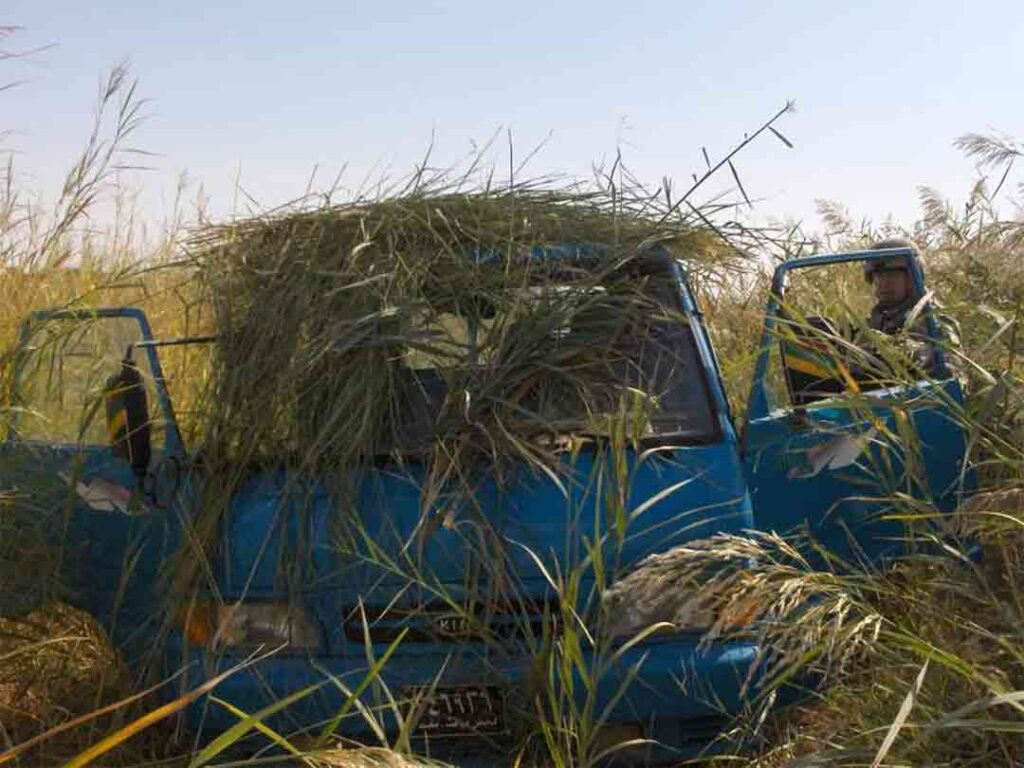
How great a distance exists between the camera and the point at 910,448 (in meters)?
3.78

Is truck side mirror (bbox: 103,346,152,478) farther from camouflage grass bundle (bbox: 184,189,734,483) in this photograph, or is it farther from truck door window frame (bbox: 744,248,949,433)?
truck door window frame (bbox: 744,248,949,433)

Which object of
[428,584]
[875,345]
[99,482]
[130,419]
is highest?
[875,345]

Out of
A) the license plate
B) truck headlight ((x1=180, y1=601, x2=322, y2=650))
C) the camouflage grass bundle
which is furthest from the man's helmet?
truck headlight ((x1=180, y1=601, x2=322, y2=650))

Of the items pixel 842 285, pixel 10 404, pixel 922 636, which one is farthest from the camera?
pixel 842 285

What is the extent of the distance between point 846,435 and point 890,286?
3065 mm

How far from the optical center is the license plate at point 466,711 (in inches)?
143

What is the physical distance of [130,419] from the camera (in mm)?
4156

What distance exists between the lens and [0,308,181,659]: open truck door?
13.6ft

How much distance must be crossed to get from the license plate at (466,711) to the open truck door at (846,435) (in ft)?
3.32

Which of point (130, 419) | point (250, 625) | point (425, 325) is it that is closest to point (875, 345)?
point (425, 325)

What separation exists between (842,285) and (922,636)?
455cm

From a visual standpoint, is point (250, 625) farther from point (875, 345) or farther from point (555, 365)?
point (875, 345)

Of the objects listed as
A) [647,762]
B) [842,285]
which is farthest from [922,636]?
[842,285]

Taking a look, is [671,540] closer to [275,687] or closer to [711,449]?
[711,449]
